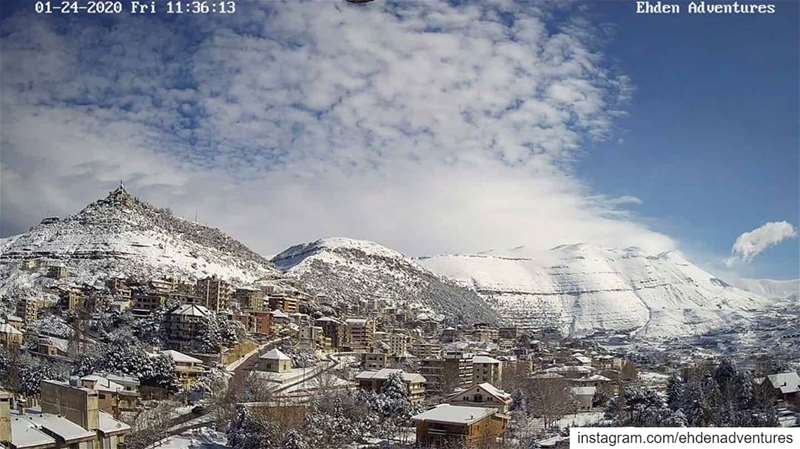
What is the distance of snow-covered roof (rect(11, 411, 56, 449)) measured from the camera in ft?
14.1

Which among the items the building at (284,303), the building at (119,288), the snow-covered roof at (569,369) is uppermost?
the building at (119,288)

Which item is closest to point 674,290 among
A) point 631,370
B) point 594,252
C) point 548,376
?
point 594,252

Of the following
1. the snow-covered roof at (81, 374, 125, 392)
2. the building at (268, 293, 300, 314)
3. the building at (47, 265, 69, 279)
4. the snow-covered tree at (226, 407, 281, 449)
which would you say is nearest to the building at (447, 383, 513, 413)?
the snow-covered tree at (226, 407, 281, 449)

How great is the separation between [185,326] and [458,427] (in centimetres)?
384

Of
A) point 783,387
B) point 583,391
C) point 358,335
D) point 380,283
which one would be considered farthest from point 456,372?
point 380,283

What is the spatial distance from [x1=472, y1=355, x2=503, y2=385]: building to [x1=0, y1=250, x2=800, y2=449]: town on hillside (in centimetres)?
3

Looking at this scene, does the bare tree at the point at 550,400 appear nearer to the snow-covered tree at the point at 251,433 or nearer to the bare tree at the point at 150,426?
the snow-covered tree at the point at 251,433

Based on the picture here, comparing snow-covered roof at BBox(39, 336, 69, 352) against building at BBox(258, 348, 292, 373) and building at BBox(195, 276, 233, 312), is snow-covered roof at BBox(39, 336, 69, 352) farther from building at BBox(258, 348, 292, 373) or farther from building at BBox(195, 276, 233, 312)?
building at BBox(195, 276, 233, 312)

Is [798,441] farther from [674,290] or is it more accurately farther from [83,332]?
[674,290]

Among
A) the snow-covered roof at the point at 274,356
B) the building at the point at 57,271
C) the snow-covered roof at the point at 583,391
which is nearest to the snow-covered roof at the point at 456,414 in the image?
the snow-covered roof at the point at 583,391

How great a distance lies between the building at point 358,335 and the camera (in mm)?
9680

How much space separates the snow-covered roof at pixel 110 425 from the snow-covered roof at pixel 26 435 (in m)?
0.49

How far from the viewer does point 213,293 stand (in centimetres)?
1027

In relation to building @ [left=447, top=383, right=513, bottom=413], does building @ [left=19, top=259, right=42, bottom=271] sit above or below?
above
